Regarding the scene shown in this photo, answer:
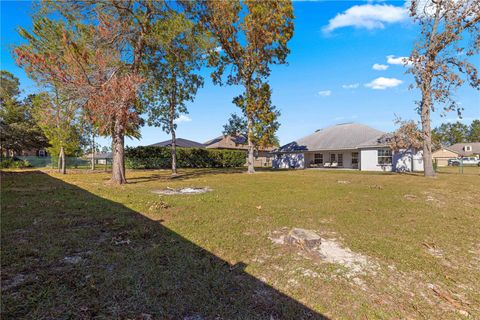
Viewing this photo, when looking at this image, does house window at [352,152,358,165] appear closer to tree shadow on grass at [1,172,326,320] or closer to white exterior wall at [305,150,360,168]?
white exterior wall at [305,150,360,168]

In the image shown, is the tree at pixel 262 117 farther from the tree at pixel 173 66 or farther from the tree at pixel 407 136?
the tree at pixel 407 136

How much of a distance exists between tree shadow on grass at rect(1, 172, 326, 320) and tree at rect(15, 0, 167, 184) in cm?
738

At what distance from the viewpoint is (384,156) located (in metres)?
24.0

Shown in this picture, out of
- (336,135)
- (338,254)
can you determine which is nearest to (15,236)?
(338,254)

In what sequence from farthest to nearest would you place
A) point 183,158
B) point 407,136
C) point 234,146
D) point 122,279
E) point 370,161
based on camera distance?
point 234,146
point 183,158
point 370,161
point 407,136
point 122,279

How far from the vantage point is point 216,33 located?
20.4 meters

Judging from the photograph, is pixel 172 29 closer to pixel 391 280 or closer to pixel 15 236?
pixel 15 236

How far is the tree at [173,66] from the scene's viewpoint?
13.5 metres

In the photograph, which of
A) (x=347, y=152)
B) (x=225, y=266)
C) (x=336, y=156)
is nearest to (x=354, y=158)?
(x=347, y=152)

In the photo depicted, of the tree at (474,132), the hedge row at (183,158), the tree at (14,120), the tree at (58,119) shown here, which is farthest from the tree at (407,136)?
the tree at (474,132)

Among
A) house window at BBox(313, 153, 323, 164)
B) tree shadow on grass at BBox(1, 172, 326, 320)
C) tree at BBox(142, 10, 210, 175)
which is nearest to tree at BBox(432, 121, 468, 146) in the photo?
house window at BBox(313, 153, 323, 164)

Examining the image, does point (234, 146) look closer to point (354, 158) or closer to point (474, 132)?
point (354, 158)

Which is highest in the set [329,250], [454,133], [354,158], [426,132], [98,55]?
[454,133]

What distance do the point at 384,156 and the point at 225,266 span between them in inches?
994
